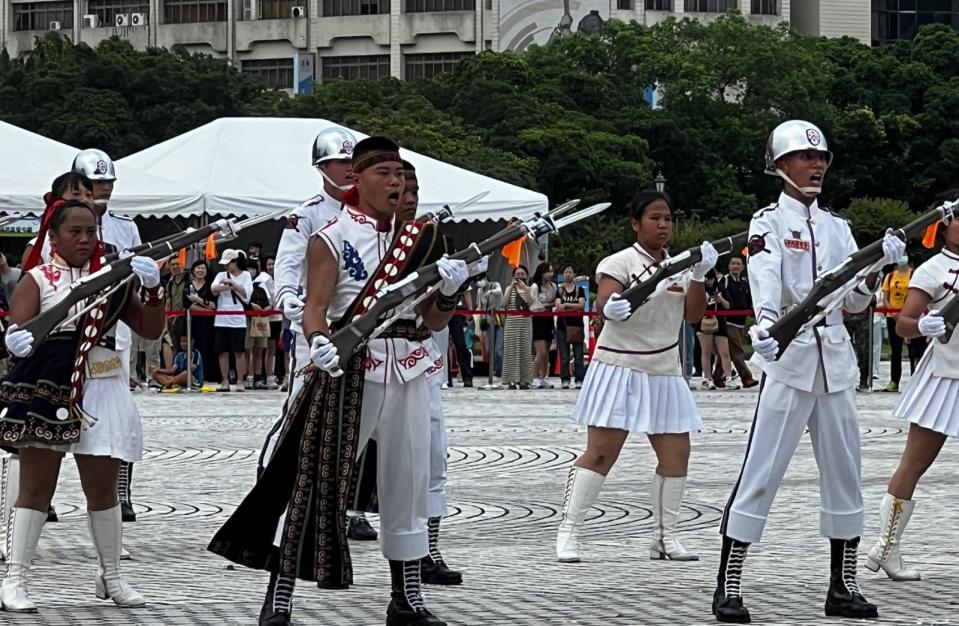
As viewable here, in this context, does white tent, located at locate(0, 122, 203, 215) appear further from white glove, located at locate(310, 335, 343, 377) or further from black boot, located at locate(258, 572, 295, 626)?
white glove, located at locate(310, 335, 343, 377)

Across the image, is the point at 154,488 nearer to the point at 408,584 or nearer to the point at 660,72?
the point at 408,584

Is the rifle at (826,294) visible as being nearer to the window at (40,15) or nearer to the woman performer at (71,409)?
the woman performer at (71,409)

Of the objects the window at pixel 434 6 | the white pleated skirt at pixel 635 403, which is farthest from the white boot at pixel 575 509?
the window at pixel 434 6

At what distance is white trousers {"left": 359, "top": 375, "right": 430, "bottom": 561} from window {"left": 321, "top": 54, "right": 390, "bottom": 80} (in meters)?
88.2

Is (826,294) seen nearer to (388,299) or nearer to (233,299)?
(388,299)

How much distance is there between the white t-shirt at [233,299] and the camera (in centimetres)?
2614

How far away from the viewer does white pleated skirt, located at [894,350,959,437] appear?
9.49 meters

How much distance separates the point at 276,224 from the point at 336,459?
2804 cm

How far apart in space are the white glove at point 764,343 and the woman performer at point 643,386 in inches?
91.1

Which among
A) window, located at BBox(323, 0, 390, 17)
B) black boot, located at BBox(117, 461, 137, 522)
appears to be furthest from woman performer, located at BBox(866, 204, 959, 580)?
window, located at BBox(323, 0, 390, 17)

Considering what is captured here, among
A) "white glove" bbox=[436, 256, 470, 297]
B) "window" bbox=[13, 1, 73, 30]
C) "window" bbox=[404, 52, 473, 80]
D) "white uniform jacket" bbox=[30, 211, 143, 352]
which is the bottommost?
"white glove" bbox=[436, 256, 470, 297]

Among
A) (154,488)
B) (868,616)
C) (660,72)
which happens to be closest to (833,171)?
(660,72)

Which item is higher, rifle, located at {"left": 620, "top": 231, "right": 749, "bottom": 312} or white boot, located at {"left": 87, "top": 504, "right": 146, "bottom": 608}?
rifle, located at {"left": 620, "top": 231, "right": 749, "bottom": 312}

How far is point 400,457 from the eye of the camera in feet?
25.3
